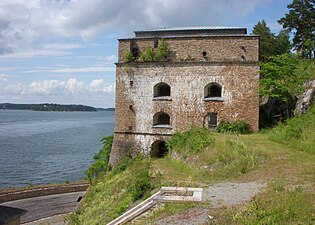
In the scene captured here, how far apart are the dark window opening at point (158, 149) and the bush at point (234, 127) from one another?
4.06 metres

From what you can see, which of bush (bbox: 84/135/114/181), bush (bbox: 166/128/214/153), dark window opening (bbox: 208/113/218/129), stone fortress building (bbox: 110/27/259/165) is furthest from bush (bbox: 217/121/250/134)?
bush (bbox: 84/135/114/181)

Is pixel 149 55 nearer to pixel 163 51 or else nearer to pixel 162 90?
pixel 163 51

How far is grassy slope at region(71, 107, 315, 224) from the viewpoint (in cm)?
819

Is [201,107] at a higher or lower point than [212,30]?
lower

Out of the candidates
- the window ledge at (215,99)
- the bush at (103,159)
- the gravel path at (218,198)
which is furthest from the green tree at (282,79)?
the bush at (103,159)

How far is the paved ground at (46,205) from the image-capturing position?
77.4ft

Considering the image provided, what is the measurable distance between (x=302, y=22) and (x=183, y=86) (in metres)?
16.2

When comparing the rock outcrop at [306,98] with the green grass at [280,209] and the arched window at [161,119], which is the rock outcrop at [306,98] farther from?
the green grass at [280,209]

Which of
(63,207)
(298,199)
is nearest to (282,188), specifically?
(298,199)

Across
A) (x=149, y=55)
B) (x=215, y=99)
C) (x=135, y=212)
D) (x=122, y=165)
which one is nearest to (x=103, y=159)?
(x=122, y=165)

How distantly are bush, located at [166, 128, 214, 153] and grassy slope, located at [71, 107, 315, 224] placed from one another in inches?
13.8

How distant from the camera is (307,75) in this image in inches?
837

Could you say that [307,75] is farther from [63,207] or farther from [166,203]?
[63,207]

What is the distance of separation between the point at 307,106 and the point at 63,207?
18.2 metres
